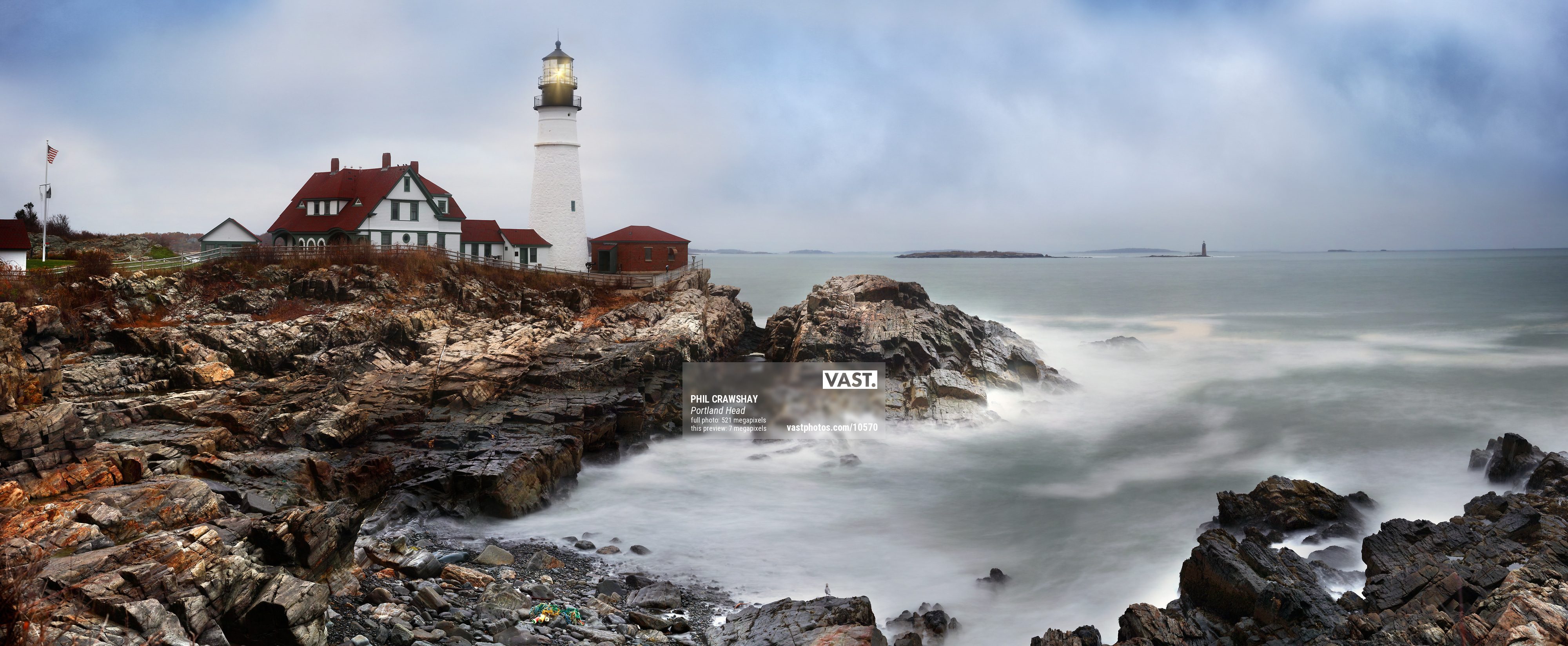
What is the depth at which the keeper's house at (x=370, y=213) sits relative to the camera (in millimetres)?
29672

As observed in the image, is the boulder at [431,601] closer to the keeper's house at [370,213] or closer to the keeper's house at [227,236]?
the keeper's house at [370,213]

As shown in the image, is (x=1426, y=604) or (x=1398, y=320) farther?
(x=1398, y=320)

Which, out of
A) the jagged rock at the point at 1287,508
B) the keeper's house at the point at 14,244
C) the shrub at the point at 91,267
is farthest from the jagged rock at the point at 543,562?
the keeper's house at the point at 14,244

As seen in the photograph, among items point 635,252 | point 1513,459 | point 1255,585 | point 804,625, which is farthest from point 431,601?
point 635,252

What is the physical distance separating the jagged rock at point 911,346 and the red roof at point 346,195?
48.0 ft

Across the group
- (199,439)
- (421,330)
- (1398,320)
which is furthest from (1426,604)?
(1398,320)

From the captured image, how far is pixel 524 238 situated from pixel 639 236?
4.61 m

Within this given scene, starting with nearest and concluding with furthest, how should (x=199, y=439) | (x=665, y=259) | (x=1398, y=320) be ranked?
(x=199, y=439)
(x=665, y=259)
(x=1398, y=320)

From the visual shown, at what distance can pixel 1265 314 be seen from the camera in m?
45.1

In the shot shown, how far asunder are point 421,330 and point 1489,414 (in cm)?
2838

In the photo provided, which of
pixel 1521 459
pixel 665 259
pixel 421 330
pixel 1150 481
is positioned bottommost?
pixel 1150 481

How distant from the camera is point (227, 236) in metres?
29.5

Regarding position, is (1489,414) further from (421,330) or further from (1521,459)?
(421,330)

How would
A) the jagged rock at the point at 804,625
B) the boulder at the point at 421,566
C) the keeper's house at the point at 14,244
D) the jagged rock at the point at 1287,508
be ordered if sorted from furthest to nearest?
1. the keeper's house at the point at 14,244
2. the jagged rock at the point at 1287,508
3. the boulder at the point at 421,566
4. the jagged rock at the point at 804,625
